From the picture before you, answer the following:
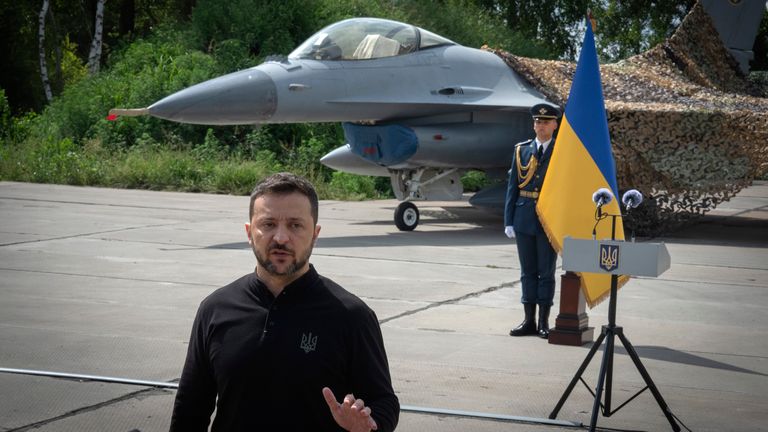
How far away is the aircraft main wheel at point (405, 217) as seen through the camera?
14.2m

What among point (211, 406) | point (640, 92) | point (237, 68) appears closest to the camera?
point (211, 406)

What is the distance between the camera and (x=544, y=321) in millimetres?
7723

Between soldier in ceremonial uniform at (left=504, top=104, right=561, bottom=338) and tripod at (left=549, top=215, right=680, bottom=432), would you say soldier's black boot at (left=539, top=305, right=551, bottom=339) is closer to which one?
soldier in ceremonial uniform at (left=504, top=104, right=561, bottom=338)

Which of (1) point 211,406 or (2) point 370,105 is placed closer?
(1) point 211,406

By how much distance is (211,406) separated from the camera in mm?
2941

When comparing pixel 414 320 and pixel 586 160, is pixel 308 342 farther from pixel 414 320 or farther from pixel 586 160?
pixel 414 320

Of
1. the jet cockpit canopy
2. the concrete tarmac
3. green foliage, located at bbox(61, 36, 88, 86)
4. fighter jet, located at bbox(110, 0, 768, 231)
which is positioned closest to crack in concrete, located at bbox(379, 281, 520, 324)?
the concrete tarmac

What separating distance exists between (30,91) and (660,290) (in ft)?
94.6

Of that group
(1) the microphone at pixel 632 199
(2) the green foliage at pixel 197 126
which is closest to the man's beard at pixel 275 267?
(1) the microphone at pixel 632 199

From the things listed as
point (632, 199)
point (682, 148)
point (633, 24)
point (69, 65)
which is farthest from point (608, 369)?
point (69, 65)

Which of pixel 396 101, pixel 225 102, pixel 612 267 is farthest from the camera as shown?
pixel 396 101

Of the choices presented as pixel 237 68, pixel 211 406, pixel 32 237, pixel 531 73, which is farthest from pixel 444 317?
pixel 237 68

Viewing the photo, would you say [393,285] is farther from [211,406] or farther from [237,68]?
[237,68]

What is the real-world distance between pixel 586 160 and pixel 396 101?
277 inches
